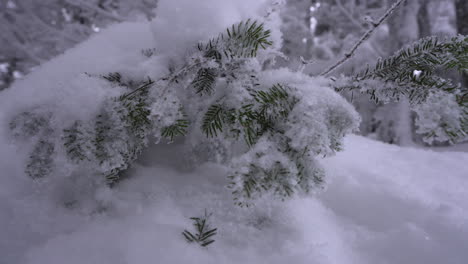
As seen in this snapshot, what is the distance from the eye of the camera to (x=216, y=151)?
49.3 inches

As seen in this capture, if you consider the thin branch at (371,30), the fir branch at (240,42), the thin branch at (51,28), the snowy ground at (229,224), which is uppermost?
the thin branch at (51,28)

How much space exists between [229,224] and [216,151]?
1.25 ft

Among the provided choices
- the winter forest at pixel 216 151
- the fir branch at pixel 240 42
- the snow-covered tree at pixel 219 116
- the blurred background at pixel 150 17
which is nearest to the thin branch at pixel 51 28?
the blurred background at pixel 150 17

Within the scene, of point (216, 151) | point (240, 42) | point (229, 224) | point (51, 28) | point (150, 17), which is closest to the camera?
point (240, 42)

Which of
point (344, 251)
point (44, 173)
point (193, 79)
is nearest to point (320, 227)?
point (344, 251)

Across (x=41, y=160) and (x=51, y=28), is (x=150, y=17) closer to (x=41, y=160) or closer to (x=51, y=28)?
(x=51, y=28)

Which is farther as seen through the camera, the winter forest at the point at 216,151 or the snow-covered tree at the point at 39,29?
the snow-covered tree at the point at 39,29

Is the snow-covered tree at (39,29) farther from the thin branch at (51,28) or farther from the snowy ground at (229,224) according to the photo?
the snowy ground at (229,224)

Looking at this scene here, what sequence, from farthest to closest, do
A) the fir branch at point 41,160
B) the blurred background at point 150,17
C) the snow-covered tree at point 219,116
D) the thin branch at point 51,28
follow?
the blurred background at point 150,17
the thin branch at point 51,28
the fir branch at point 41,160
the snow-covered tree at point 219,116

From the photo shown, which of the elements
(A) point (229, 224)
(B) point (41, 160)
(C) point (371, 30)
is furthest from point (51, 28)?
(C) point (371, 30)

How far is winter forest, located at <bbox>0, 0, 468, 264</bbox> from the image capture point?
0.84m

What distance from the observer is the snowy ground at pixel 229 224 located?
0.89m

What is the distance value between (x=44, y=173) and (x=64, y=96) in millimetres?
311

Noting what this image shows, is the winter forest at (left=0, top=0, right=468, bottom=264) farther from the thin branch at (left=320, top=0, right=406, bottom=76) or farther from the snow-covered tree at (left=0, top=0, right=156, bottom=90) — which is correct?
the snow-covered tree at (left=0, top=0, right=156, bottom=90)
